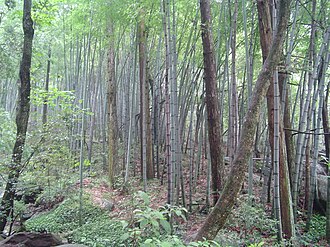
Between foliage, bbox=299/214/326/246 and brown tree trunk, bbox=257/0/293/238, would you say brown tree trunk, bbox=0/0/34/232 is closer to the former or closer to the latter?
brown tree trunk, bbox=257/0/293/238

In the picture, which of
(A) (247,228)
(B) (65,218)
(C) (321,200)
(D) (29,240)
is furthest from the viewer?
(B) (65,218)

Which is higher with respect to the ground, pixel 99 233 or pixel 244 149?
pixel 244 149

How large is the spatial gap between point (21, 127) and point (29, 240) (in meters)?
1.78

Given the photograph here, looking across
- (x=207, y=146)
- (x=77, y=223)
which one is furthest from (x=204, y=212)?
(x=77, y=223)

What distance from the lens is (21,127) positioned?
177 inches

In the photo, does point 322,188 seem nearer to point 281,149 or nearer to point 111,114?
point 281,149

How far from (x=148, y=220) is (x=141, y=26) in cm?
510

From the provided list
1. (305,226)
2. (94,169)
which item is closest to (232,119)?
(305,226)

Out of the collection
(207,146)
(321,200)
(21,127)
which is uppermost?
(21,127)

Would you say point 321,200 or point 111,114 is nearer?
point 321,200

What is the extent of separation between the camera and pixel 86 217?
5137 millimetres

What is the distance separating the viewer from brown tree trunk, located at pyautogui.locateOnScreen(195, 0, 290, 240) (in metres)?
2.44

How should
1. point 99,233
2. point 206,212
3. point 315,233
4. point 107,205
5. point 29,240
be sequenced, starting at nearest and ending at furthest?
point 29,240 < point 315,233 < point 99,233 < point 206,212 < point 107,205

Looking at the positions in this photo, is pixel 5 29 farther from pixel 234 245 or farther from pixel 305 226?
pixel 305 226
